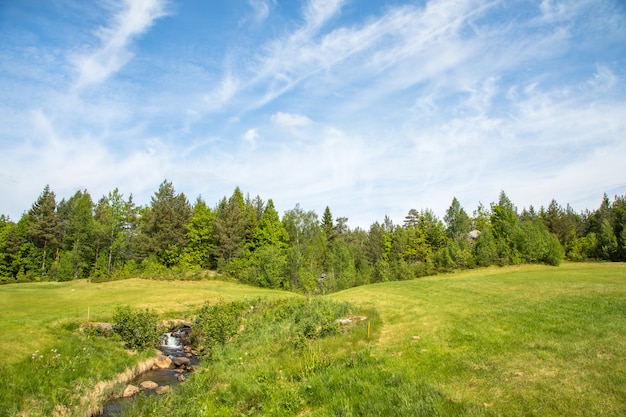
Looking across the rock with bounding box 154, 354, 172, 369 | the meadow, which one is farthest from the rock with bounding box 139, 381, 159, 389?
the rock with bounding box 154, 354, 172, 369

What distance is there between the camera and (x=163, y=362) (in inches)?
734

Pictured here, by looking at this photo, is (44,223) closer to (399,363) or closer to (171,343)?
(171,343)

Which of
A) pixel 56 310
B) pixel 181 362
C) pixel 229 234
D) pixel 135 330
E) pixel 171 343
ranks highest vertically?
pixel 229 234

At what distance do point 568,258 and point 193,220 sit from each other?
79.1 metres

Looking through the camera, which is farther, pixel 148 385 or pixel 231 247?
pixel 231 247

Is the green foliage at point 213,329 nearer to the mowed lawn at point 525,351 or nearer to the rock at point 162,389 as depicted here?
the rock at point 162,389

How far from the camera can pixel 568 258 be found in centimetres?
7025

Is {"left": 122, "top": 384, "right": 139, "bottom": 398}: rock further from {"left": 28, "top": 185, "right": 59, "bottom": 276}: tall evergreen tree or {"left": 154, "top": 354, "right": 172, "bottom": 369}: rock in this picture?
{"left": 28, "top": 185, "right": 59, "bottom": 276}: tall evergreen tree

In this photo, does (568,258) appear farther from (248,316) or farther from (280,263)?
(248,316)

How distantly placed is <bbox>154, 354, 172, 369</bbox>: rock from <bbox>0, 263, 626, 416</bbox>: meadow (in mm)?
748

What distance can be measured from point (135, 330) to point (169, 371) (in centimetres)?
356

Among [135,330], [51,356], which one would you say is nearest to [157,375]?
[135,330]

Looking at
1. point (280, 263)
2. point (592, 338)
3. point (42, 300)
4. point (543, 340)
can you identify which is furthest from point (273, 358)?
point (280, 263)

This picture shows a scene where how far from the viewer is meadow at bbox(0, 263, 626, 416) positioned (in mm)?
7582
